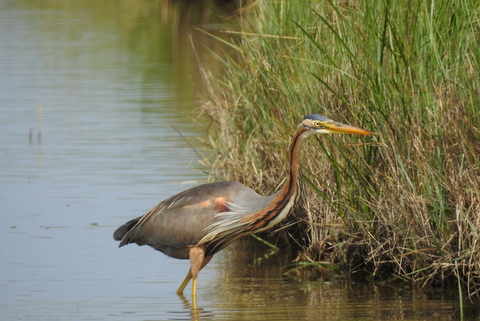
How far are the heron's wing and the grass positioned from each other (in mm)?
696

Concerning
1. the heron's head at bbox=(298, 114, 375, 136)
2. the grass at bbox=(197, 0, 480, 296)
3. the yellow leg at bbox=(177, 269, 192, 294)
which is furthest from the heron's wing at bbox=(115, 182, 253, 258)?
the heron's head at bbox=(298, 114, 375, 136)

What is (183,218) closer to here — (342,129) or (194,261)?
(194,261)

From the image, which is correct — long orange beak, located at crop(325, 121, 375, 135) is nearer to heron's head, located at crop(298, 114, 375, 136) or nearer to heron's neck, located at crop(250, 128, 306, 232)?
heron's head, located at crop(298, 114, 375, 136)

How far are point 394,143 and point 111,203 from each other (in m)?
3.99

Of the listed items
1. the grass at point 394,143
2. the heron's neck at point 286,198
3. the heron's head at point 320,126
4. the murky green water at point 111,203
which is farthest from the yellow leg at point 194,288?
the heron's head at point 320,126

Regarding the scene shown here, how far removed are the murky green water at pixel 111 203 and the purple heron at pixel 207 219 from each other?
324 mm

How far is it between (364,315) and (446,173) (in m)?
1.09

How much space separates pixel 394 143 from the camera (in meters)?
6.55

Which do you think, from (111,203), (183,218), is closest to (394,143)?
(183,218)

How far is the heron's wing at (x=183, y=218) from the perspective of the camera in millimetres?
7129

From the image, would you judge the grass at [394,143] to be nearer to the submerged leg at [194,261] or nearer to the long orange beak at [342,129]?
the long orange beak at [342,129]

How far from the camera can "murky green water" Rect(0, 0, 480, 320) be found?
6.73m

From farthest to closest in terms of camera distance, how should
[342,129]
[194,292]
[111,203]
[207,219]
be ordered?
[111,203] < [207,219] < [194,292] < [342,129]

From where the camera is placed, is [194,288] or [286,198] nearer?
[286,198]
